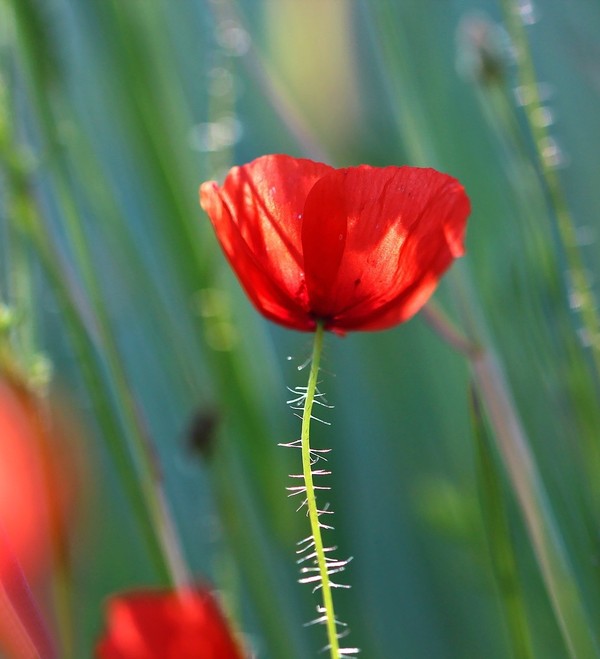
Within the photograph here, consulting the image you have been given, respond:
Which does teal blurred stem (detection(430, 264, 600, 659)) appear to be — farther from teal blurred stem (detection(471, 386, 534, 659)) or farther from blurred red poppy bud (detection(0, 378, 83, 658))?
blurred red poppy bud (detection(0, 378, 83, 658))

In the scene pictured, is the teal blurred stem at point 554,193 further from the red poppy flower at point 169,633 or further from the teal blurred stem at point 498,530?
the red poppy flower at point 169,633

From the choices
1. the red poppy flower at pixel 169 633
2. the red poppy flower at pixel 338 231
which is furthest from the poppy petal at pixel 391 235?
the red poppy flower at pixel 169 633

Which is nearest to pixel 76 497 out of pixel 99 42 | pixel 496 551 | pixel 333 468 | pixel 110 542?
pixel 110 542

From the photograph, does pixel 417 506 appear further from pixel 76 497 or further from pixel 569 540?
pixel 76 497

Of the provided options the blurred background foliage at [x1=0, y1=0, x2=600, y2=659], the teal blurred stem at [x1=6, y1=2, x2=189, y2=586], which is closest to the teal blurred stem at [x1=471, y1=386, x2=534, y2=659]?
the blurred background foliage at [x1=0, y1=0, x2=600, y2=659]

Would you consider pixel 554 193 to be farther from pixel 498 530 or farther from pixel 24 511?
pixel 24 511

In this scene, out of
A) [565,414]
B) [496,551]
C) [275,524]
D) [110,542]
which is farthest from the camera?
[110,542]
